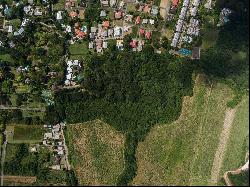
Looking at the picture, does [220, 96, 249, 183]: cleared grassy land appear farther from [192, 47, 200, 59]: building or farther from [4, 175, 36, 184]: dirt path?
[4, 175, 36, 184]: dirt path

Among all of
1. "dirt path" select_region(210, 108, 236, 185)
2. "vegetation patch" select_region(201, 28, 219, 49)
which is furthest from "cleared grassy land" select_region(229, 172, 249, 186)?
"vegetation patch" select_region(201, 28, 219, 49)

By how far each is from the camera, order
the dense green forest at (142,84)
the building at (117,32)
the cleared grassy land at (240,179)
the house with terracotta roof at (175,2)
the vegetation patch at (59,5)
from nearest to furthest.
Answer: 1. the cleared grassy land at (240,179)
2. the dense green forest at (142,84)
3. the building at (117,32)
4. the house with terracotta roof at (175,2)
5. the vegetation patch at (59,5)

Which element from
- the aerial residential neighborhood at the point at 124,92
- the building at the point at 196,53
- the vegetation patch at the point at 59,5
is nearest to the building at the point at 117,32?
the aerial residential neighborhood at the point at 124,92

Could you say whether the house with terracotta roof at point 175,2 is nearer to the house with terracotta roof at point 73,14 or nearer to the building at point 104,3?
the building at point 104,3

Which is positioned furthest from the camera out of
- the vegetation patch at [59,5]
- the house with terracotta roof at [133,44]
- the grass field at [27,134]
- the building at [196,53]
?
the vegetation patch at [59,5]

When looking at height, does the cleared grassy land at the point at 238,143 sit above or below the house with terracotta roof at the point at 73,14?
below

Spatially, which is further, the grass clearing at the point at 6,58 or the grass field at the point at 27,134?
the grass clearing at the point at 6,58

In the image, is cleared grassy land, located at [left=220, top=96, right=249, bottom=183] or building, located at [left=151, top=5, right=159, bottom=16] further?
building, located at [left=151, top=5, right=159, bottom=16]

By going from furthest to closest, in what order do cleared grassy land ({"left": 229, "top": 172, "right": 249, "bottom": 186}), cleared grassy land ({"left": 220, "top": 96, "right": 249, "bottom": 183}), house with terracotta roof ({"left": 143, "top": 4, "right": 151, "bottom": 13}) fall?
house with terracotta roof ({"left": 143, "top": 4, "right": 151, "bottom": 13})
cleared grassy land ({"left": 220, "top": 96, "right": 249, "bottom": 183})
cleared grassy land ({"left": 229, "top": 172, "right": 249, "bottom": 186})

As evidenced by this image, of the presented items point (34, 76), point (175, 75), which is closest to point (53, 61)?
point (34, 76)
